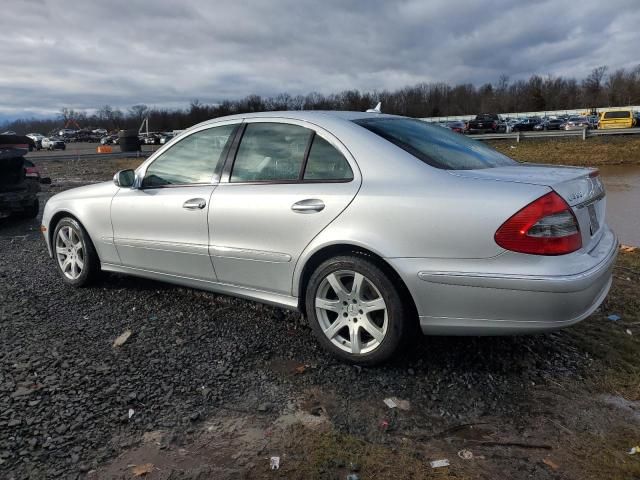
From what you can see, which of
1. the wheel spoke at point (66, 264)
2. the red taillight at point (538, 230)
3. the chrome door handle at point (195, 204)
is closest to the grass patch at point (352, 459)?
the red taillight at point (538, 230)

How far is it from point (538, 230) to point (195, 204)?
2422 millimetres

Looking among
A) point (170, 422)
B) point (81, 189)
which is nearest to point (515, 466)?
point (170, 422)

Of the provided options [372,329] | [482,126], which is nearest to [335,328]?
[372,329]

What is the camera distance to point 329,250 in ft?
10.8

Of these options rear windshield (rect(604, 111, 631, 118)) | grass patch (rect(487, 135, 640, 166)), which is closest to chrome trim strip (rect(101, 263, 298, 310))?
grass patch (rect(487, 135, 640, 166))

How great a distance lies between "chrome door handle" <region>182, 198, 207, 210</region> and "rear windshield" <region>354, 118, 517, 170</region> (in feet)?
4.20

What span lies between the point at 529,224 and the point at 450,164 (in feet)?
2.38

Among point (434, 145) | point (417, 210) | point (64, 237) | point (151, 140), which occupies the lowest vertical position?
point (64, 237)

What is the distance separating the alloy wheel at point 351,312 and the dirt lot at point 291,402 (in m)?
0.19

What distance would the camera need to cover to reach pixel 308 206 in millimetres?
3318

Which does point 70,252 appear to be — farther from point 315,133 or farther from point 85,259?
point 315,133

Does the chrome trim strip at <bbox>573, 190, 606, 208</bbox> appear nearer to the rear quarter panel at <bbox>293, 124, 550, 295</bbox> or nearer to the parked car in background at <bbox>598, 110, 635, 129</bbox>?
the rear quarter panel at <bbox>293, 124, 550, 295</bbox>

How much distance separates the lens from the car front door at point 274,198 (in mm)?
3311

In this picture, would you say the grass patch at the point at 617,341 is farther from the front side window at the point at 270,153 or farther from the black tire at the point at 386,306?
the front side window at the point at 270,153
